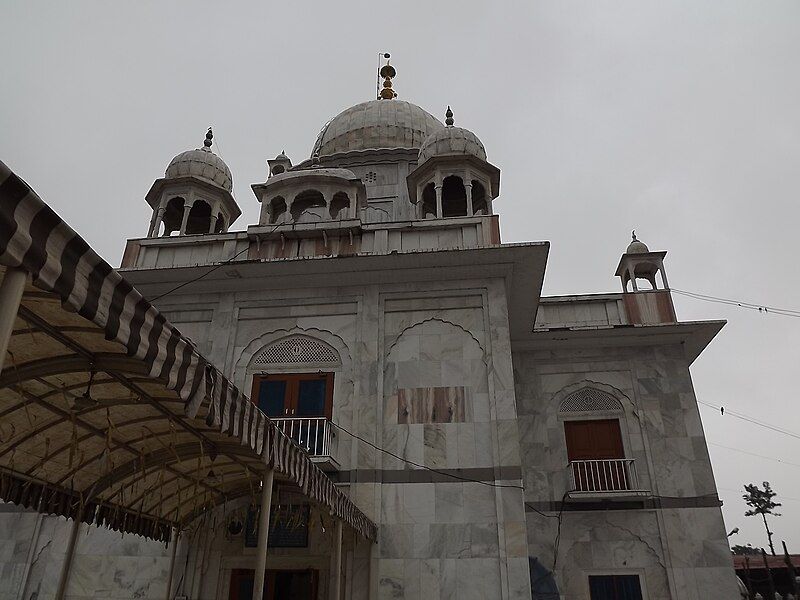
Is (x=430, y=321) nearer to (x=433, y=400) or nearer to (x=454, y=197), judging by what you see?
(x=433, y=400)

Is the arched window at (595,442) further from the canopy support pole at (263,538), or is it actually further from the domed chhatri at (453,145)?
the canopy support pole at (263,538)

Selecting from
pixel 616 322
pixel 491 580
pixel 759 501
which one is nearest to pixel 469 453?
pixel 491 580

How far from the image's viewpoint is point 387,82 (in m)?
28.7

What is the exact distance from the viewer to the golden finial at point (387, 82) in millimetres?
27641

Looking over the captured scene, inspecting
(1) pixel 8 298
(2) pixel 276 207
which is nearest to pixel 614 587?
(2) pixel 276 207

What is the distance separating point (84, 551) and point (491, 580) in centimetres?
844

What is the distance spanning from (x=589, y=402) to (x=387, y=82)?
63.5ft

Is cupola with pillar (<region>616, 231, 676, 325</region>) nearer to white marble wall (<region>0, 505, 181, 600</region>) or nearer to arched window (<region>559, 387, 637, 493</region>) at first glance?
arched window (<region>559, 387, 637, 493</region>)

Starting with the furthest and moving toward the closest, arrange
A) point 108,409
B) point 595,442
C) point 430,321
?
1. point 595,442
2. point 430,321
3. point 108,409

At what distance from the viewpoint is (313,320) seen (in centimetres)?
1404

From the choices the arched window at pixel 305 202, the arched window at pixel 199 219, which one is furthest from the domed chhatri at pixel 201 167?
the arched window at pixel 305 202

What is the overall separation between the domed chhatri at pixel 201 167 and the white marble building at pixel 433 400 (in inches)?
2.5

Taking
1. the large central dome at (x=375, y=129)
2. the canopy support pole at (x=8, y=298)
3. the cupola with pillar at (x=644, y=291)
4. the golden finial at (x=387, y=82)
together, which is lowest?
the canopy support pole at (x=8, y=298)

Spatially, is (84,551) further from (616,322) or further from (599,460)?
(616,322)
